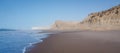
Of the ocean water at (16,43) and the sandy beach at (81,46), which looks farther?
the ocean water at (16,43)

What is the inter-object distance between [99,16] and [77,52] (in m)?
55.7

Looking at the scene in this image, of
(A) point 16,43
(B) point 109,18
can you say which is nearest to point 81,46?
(A) point 16,43

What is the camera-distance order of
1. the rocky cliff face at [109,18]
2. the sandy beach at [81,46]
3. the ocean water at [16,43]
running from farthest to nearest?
the rocky cliff face at [109,18]
the ocean water at [16,43]
the sandy beach at [81,46]

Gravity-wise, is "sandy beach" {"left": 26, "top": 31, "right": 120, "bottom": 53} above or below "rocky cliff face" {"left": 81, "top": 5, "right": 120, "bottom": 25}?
below

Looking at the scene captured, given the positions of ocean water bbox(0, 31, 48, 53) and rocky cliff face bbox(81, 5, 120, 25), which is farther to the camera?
rocky cliff face bbox(81, 5, 120, 25)

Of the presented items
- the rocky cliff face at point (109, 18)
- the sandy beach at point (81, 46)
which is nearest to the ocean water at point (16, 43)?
the sandy beach at point (81, 46)

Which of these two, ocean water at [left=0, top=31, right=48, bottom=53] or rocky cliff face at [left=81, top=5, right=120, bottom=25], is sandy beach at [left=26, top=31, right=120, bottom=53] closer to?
ocean water at [left=0, top=31, right=48, bottom=53]

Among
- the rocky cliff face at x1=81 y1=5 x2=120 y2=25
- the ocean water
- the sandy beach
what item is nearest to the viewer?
the sandy beach

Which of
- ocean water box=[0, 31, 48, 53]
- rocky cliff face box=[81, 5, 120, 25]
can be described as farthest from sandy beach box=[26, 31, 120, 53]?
rocky cliff face box=[81, 5, 120, 25]

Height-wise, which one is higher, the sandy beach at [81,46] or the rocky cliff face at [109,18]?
the rocky cliff face at [109,18]

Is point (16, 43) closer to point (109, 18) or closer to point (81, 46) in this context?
point (81, 46)

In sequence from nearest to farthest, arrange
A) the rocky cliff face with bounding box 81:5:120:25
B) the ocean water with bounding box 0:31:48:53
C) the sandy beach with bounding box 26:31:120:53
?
the sandy beach with bounding box 26:31:120:53, the ocean water with bounding box 0:31:48:53, the rocky cliff face with bounding box 81:5:120:25

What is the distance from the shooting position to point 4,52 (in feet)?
44.8

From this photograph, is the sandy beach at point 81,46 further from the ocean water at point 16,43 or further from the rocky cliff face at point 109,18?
the rocky cliff face at point 109,18
